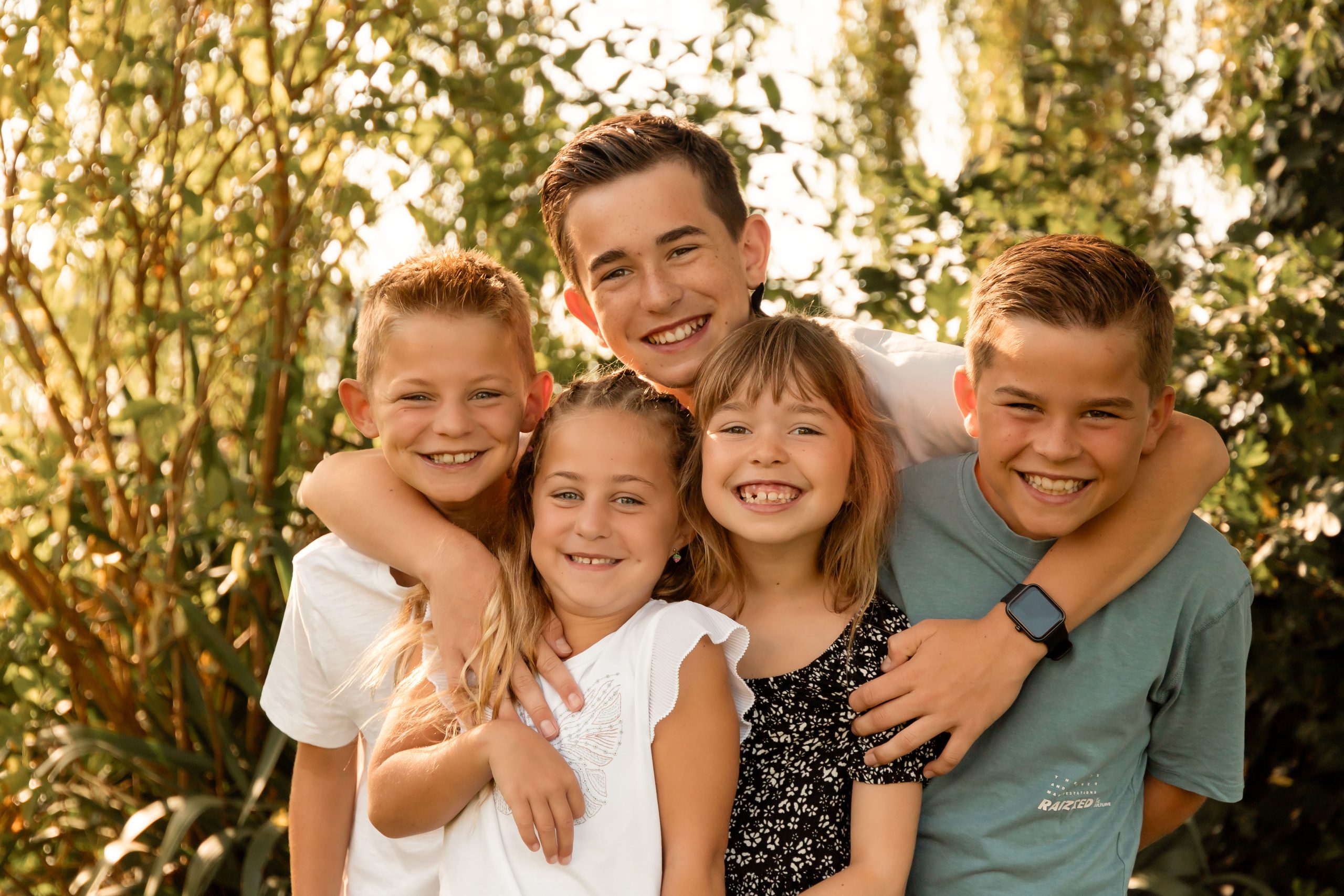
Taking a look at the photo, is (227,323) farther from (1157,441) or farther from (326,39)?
(1157,441)

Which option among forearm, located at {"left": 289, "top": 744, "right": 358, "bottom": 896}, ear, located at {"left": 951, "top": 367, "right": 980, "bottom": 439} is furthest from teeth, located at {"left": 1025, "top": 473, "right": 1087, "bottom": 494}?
forearm, located at {"left": 289, "top": 744, "right": 358, "bottom": 896}

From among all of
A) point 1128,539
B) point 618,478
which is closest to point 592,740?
point 618,478

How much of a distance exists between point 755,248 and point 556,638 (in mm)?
918

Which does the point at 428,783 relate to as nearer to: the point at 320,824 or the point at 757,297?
the point at 320,824

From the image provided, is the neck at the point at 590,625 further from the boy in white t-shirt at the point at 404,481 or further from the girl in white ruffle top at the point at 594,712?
the boy in white t-shirt at the point at 404,481

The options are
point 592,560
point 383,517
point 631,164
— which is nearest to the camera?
point 592,560

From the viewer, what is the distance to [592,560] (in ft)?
5.80

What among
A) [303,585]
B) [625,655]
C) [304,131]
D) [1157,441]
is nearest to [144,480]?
[304,131]

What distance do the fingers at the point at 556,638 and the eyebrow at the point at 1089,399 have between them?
0.77 meters

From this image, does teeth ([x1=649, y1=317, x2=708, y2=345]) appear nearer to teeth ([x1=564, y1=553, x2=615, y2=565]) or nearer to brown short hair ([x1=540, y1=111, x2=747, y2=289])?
brown short hair ([x1=540, y1=111, x2=747, y2=289])

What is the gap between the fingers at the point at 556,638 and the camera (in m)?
1.78

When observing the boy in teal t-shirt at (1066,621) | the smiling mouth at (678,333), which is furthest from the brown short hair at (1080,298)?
the smiling mouth at (678,333)

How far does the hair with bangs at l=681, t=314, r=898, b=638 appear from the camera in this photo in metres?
1.79

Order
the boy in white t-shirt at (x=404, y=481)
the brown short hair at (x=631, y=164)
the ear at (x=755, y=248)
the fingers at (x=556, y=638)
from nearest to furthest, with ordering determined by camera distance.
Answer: the fingers at (x=556, y=638) < the boy in white t-shirt at (x=404, y=481) < the brown short hair at (x=631, y=164) < the ear at (x=755, y=248)
